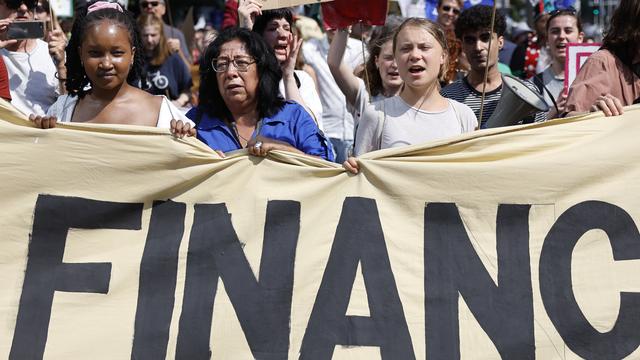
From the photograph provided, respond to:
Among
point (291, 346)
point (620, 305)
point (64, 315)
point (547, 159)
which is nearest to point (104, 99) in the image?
point (64, 315)

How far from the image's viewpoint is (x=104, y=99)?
17.1ft

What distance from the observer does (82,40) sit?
518cm

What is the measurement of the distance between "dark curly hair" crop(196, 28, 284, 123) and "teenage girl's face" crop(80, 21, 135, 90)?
37cm

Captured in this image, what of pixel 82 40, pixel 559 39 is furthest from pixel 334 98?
pixel 82 40

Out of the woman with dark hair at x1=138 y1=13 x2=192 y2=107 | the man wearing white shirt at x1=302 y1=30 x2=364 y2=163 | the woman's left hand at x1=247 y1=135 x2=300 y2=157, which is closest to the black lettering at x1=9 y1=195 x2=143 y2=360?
the woman's left hand at x1=247 y1=135 x2=300 y2=157

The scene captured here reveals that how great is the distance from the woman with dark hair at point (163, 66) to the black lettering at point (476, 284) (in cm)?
449

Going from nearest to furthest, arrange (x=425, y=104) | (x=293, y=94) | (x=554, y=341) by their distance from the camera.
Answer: (x=554, y=341), (x=425, y=104), (x=293, y=94)

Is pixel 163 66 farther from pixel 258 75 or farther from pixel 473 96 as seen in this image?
pixel 258 75

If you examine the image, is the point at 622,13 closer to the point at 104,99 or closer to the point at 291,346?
the point at 291,346

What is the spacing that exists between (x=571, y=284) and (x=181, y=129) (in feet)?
5.48

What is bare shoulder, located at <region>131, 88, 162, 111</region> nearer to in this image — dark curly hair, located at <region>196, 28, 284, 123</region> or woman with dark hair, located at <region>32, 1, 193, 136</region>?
woman with dark hair, located at <region>32, 1, 193, 136</region>

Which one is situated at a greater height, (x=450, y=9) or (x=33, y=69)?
(x=450, y=9)

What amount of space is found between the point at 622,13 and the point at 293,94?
1.81 meters

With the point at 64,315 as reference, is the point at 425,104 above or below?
above
